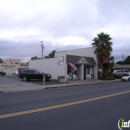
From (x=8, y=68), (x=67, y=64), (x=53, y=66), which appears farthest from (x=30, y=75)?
(x=8, y=68)

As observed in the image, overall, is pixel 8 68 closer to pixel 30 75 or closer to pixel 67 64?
pixel 67 64

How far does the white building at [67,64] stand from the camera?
108ft

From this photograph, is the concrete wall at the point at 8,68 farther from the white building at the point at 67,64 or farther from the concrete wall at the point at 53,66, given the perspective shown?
the concrete wall at the point at 53,66

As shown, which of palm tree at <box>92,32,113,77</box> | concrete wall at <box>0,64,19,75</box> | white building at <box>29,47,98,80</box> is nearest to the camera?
white building at <box>29,47,98,80</box>

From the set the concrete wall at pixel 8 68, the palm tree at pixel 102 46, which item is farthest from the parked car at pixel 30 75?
the concrete wall at pixel 8 68

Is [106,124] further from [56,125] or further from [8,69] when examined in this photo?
[8,69]

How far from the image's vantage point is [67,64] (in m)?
32.9

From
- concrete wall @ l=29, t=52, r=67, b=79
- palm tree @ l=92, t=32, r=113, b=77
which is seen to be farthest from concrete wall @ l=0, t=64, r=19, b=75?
palm tree @ l=92, t=32, r=113, b=77

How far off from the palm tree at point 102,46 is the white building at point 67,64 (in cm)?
100

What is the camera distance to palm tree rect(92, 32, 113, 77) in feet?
124

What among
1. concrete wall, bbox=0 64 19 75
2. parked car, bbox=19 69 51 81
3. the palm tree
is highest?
the palm tree

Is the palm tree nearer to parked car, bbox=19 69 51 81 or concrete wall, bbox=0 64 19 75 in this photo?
parked car, bbox=19 69 51 81

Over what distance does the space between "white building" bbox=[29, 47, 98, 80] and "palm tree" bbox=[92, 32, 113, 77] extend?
3.27ft

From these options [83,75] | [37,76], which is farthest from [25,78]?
[83,75]
